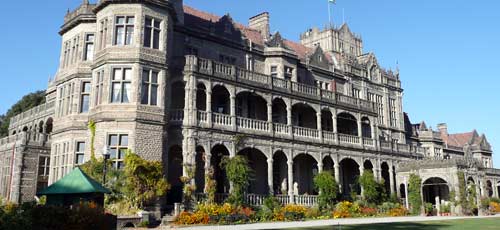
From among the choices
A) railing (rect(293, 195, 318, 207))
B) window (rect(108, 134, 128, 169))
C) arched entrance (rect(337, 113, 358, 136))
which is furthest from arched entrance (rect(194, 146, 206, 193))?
arched entrance (rect(337, 113, 358, 136))

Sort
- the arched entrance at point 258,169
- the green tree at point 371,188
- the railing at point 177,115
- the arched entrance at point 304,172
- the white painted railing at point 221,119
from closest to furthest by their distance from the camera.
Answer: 1. the railing at point 177,115
2. the white painted railing at point 221,119
3. the arched entrance at point 258,169
4. the green tree at point 371,188
5. the arched entrance at point 304,172

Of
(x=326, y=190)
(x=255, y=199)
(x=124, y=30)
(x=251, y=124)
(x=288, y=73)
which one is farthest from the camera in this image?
(x=288, y=73)

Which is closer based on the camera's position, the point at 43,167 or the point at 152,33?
the point at 152,33

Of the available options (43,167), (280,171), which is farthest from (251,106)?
(43,167)

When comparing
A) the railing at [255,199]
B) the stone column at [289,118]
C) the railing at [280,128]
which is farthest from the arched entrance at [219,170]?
the stone column at [289,118]

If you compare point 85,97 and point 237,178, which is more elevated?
point 85,97

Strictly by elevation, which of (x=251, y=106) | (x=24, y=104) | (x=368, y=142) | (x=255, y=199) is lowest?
(x=255, y=199)

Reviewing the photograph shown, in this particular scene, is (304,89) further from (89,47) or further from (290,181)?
(89,47)

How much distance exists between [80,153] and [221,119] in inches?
339

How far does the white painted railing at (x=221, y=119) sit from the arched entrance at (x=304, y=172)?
28.8 feet

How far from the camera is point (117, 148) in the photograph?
24109 millimetres

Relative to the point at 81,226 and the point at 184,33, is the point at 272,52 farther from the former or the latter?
the point at 81,226

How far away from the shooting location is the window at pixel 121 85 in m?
25.0

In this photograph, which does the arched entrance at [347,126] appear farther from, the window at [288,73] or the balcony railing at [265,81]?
the window at [288,73]
